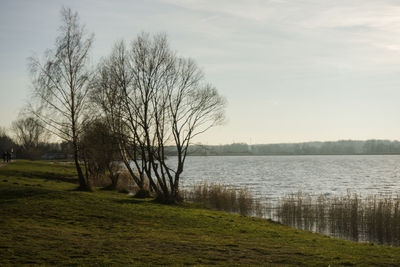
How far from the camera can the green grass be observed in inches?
490

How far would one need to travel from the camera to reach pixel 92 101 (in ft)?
115

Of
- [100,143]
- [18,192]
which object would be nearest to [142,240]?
[18,192]

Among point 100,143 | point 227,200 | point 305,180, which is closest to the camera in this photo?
point 227,200

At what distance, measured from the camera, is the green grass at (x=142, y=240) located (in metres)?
12.4

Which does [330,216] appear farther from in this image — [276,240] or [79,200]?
[79,200]

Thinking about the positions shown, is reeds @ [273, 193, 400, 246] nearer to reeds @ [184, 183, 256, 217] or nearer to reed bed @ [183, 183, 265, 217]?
reed bed @ [183, 183, 265, 217]

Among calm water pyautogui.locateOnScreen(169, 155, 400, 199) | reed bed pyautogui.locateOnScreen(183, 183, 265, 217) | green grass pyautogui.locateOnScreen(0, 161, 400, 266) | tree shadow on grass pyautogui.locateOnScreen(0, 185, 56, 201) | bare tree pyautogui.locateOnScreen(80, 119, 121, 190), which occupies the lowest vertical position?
calm water pyautogui.locateOnScreen(169, 155, 400, 199)

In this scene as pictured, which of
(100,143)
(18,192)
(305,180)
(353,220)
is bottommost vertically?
(305,180)

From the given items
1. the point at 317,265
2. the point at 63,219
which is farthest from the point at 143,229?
the point at 317,265

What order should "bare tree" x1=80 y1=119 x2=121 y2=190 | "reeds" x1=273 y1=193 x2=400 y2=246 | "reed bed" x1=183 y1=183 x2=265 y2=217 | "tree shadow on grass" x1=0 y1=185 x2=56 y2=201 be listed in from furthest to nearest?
"bare tree" x1=80 y1=119 x2=121 y2=190 < "reed bed" x1=183 y1=183 x2=265 y2=217 < "tree shadow on grass" x1=0 y1=185 x2=56 y2=201 < "reeds" x1=273 y1=193 x2=400 y2=246

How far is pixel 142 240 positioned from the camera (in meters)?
15.6

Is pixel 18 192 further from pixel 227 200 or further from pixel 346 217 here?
pixel 346 217

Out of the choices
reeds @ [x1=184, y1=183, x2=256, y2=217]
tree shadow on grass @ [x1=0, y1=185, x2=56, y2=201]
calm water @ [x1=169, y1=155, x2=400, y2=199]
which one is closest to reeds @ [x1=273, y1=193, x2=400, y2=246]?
reeds @ [x1=184, y1=183, x2=256, y2=217]

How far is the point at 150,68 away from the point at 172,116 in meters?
4.41
